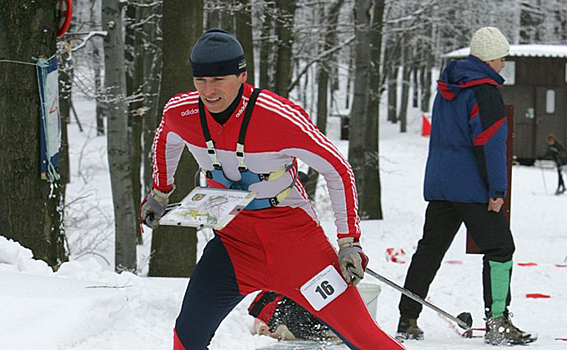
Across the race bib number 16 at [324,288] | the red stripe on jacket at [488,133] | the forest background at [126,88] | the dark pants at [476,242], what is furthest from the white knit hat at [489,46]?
the forest background at [126,88]

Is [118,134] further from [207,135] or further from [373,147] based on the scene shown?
[373,147]

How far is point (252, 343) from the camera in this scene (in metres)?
5.19

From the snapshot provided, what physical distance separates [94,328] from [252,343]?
1.15 metres

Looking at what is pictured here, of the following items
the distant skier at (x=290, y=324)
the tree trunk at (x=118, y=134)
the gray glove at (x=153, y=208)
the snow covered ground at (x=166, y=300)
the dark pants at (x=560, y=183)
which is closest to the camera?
the gray glove at (x=153, y=208)

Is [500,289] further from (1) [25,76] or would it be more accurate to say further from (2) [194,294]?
(1) [25,76]

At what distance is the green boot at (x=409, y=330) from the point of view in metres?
5.70

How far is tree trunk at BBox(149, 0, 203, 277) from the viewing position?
8.41 metres

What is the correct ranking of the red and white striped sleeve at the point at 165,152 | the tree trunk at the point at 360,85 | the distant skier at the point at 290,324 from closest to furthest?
the red and white striped sleeve at the point at 165,152 → the distant skier at the point at 290,324 → the tree trunk at the point at 360,85

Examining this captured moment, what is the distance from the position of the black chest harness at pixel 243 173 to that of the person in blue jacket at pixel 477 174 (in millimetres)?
2182

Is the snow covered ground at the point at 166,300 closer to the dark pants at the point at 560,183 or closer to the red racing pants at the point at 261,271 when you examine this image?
the red racing pants at the point at 261,271

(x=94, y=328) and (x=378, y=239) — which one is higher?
(x=94, y=328)

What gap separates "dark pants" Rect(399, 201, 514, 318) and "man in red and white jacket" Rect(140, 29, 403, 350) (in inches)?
85.1

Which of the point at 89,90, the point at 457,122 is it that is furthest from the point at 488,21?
the point at 457,122

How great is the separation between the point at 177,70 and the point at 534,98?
20000mm
